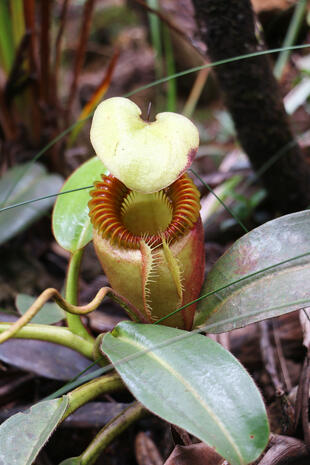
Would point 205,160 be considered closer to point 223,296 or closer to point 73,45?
point 223,296

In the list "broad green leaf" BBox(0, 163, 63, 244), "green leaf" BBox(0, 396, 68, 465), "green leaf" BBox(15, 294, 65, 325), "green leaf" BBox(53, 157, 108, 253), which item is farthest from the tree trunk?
"green leaf" BBox(0, 396, 68, 465)

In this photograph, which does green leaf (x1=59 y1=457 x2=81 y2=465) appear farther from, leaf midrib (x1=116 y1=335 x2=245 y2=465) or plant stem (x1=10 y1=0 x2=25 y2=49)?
plant stem (x1=10 y1=0 x2=25 y2=49)

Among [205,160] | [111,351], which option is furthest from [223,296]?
[205,160]

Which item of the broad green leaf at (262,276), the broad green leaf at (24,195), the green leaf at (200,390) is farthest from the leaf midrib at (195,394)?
the broad green leaf at (24,195)

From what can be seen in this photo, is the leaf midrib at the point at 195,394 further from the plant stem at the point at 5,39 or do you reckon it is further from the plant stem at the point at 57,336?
the plant stem at the point at 5,39

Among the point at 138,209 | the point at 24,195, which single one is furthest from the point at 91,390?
the point at 24,195

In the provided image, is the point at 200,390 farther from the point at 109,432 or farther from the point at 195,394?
the point at 109,432

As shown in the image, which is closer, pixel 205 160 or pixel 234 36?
pixel 234 36
